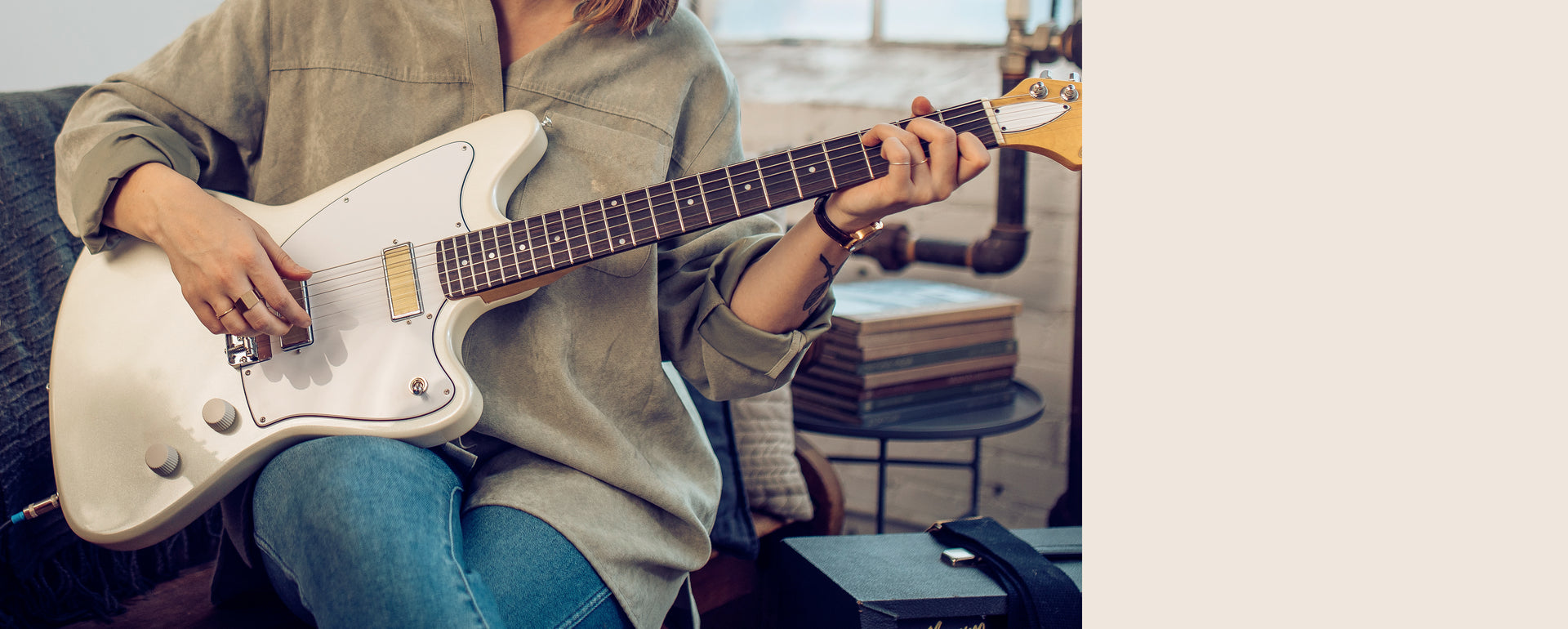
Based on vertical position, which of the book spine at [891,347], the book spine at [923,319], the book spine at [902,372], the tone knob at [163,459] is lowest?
the book spine at [902,372]

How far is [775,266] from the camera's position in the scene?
91 centimetres

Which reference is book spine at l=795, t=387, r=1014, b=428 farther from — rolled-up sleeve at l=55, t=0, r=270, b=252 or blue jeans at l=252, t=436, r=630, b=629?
rolled-up sleeve at l=55, t=0, r=270, b=252

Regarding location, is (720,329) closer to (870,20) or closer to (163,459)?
(163,459)

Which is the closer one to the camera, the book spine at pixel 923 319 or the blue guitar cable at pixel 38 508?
the blue guitar cable at pixel 38 508

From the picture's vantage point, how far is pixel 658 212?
845 millimetres

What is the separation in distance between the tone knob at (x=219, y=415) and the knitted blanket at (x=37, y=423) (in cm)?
31

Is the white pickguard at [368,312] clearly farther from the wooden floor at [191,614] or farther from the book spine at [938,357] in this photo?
the book spine at [938,357]

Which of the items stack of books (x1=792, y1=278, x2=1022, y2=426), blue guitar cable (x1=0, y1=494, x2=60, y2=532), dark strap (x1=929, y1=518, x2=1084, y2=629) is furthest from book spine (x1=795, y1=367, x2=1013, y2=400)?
blue guitar cable (x1=0, y1=494, x2=60, y2=532)

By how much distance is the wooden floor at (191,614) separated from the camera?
0.94m

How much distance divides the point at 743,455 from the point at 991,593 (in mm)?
445

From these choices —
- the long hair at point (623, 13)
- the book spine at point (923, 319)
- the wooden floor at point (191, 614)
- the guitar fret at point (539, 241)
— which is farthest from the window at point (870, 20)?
the wooden floor at point (191, 614)

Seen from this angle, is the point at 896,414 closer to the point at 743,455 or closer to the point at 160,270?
the point at 743,455

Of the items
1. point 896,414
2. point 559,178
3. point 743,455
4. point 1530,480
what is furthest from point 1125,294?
point 896,414

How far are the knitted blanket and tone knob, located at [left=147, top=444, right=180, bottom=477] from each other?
0.26 metres
